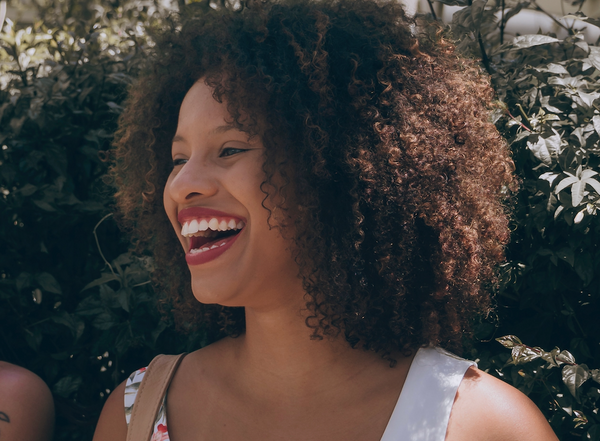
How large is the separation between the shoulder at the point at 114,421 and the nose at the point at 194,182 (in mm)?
699

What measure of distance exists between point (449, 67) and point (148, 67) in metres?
1.02

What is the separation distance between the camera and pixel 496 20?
6.97 ft

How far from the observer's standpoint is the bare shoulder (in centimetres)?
149

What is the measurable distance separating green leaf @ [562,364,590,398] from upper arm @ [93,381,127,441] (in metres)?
1.29

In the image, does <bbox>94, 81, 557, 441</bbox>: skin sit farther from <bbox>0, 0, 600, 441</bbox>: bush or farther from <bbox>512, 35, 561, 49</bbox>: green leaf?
<bbox>512, 35, 561, 49</bbox>: green leaf

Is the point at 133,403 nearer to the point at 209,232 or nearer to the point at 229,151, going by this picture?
the point at 209,232

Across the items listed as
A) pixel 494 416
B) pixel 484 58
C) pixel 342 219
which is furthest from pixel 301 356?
pixel 484 58

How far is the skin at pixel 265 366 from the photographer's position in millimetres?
1529

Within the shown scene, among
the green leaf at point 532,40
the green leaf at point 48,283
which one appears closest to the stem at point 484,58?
the green leaf at point 532,40

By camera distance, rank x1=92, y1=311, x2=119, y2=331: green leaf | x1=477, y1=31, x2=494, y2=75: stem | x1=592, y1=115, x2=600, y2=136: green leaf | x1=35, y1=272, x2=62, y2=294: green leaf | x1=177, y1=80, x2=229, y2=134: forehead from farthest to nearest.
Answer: x1=35, y1=272, x2=62, y2=294: green leaf
x1=92, y1=311, x2=119, y2=331: green leaf
x1=477, y1=31, x2=494, y2=75: stem
x1=592, y1=115, x2=600, y2=136: green leaf
x1=177, y1=80, x2=229, y2=134: forehead

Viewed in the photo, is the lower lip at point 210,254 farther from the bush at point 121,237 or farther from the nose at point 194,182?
the bush at point 121,237

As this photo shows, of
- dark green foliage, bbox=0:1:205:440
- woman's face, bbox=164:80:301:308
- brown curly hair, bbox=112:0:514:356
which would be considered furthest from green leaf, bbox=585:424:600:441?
dark green foliage, bbox=0:1:205:440

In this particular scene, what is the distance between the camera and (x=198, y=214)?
160cm

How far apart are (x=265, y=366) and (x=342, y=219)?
0.50 metres
